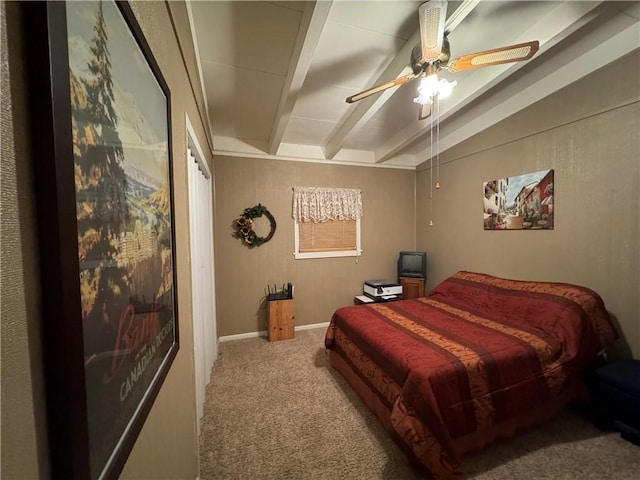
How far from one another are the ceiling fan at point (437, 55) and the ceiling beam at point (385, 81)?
109 mm

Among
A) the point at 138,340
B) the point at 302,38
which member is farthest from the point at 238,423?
the point at 302,38

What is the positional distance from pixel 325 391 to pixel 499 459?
128 centimetres

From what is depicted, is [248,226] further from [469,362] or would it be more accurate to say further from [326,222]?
[469,362]

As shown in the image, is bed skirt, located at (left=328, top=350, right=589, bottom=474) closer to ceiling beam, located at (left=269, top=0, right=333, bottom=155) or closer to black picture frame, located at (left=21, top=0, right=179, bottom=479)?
black picture frame, located at (left=21, top=0, right=179, bottom=479)

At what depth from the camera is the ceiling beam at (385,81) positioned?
4.81ft

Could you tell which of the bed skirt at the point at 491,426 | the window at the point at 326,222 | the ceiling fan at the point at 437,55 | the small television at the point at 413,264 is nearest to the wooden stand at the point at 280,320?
the window at the point at 326,222

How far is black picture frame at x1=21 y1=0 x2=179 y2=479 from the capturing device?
34 cm

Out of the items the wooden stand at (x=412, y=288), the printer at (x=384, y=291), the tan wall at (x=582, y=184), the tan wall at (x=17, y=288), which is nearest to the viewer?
the tan wall at (x=17, y=288)

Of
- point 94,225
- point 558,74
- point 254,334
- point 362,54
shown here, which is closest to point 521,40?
point 558,74

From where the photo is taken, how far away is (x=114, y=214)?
1.74 ft

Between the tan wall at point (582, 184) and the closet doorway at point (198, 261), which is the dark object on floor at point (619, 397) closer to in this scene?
the tan wall at point (582, 184)

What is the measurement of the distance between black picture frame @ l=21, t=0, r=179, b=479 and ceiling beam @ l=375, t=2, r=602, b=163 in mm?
2543

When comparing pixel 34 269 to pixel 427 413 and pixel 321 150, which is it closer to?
pixel 427 413

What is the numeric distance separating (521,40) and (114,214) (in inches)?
111
